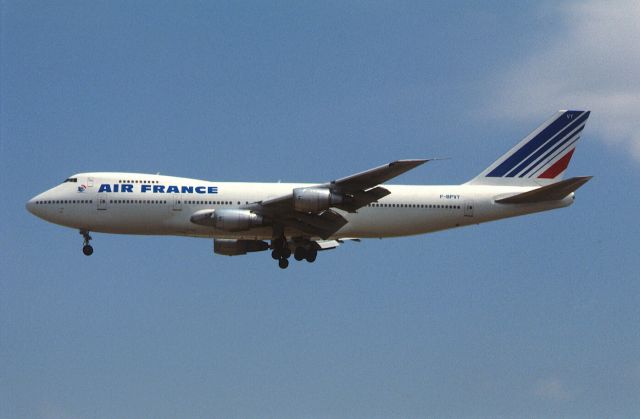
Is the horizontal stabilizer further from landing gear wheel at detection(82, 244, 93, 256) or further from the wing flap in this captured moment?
landing gear wheel at detection(82, 244, 93, 256)

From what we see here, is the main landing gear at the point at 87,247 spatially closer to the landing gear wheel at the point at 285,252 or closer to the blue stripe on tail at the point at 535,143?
the landing gear wheel at the point at 285,252

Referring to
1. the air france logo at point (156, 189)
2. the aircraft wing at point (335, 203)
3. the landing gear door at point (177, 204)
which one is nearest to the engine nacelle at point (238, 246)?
the air france logo at point (156, 189)

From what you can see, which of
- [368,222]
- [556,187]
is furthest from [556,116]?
[368,222]

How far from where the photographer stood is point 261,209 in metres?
50.5

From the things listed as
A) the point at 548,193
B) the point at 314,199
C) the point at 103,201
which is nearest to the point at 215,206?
the point at 103,201

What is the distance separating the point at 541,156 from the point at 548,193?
4833 millimetres

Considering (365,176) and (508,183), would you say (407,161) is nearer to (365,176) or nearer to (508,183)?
(365,176)

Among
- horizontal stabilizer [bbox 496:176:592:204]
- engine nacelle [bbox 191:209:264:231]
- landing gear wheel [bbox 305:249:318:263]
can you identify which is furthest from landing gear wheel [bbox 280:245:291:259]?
horizontal stabilizer [bbox 496:176:592:204]

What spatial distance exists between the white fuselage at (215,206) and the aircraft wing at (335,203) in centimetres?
95

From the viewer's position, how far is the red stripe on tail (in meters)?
54.8

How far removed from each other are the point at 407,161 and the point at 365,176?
2.85 meters

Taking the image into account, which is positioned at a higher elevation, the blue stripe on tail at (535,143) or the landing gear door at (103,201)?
the blue stripe on tail at (535,143)

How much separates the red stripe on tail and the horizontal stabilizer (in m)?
3.63

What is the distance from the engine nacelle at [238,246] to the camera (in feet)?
184
